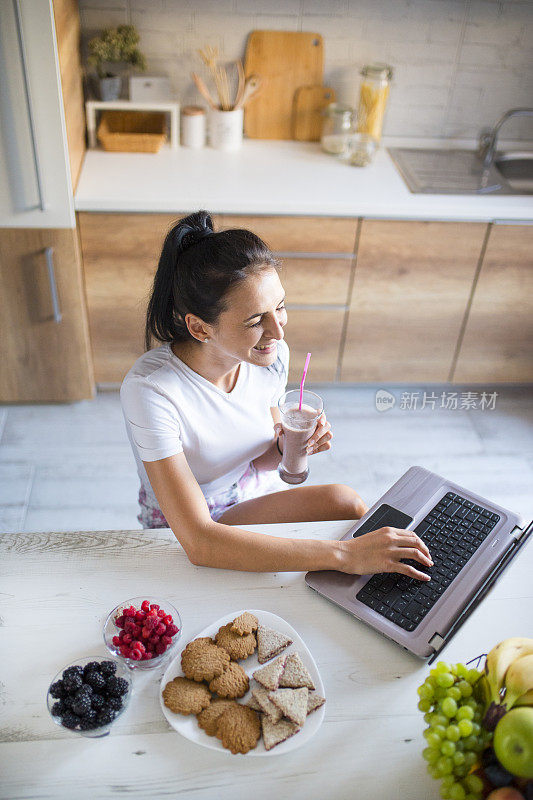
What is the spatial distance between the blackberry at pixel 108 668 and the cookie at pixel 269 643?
0.74 ft

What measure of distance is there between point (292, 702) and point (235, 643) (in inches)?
5.2

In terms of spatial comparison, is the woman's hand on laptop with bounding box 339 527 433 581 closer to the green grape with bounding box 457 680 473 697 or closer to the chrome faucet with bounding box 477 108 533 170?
the green grape with bounding box 457 680 473 697

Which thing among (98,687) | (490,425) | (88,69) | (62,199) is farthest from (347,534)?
(88,69)

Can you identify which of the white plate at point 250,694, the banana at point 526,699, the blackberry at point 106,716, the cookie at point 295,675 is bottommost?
the white plate at point 250,694

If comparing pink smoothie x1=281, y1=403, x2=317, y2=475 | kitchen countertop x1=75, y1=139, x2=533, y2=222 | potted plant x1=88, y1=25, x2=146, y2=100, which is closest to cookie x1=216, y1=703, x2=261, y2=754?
pink smoothie x1=281, y1=403, x2=317, y2=475

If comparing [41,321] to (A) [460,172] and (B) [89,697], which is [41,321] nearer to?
(A) [460,172]

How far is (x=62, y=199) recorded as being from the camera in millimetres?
2361

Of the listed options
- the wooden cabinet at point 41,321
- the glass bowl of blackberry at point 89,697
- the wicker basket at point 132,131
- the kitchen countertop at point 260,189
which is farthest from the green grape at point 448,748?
the wicker basket at point 132,131

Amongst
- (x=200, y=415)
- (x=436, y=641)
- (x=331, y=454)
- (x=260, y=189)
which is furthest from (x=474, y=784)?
(x=260, y=189)

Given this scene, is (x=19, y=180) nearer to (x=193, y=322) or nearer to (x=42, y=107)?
(x=42, y=107)

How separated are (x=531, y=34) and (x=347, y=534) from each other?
243cm

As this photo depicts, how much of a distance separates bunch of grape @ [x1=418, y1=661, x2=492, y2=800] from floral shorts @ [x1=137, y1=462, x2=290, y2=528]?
2.70 ft

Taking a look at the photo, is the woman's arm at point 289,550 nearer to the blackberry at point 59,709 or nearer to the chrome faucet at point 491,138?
the blackberry at point 59,709

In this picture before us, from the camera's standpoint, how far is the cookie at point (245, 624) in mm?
1141
